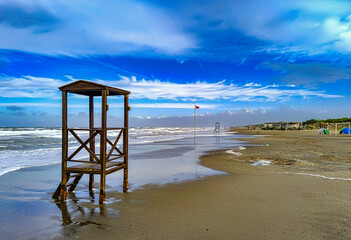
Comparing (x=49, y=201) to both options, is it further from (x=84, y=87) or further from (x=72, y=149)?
(x=72, y=149)

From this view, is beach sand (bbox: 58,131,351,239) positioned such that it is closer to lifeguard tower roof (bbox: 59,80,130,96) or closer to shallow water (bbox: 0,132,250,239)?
shallow water (bbox: 0,132,250,239)

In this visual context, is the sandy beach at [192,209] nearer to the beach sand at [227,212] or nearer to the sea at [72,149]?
the beach sand at [227,212]

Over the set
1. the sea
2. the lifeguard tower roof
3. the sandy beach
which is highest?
the lifeguard tower roof

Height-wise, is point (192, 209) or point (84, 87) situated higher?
point (84, 87)

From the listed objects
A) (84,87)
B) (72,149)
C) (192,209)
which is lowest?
(72,149)

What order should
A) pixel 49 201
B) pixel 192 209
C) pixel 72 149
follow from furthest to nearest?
1. pixel 72 149
2. pixel 49 201
3. pixel 192 209

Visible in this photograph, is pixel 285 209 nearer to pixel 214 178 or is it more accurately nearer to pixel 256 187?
pixel 256 187

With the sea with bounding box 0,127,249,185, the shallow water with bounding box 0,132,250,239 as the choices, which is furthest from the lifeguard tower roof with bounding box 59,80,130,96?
the sea with bounding box 0,127,249,185

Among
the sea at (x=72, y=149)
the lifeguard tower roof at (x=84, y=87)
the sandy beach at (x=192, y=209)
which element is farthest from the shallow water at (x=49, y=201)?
the lifeguard tower roof at (x=84, y=87)

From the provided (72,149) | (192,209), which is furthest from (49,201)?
(72,149)

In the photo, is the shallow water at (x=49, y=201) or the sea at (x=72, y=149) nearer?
the shallow water at (x=49, y=201)

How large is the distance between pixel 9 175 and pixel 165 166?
691cm

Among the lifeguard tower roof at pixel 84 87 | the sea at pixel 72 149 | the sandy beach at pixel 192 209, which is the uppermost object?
the lifeguard tower roof at pixel 84 87

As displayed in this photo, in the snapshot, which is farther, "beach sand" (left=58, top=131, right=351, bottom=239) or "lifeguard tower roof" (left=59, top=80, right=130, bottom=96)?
"lifeguard tower roof" (left=59, top=80, right=130, bottom=96)
